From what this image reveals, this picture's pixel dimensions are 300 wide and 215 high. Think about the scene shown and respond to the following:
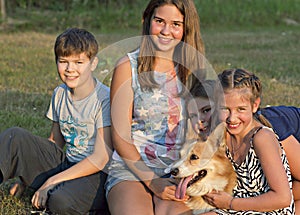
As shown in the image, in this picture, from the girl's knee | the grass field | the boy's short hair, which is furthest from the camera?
the grass field

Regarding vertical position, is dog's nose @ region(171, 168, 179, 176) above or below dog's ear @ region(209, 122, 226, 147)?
below

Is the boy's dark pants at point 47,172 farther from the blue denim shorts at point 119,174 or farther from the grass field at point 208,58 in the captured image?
the grass field at point 208,58

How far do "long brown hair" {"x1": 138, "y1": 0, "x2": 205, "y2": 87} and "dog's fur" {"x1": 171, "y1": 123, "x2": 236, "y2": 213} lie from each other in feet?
1.95

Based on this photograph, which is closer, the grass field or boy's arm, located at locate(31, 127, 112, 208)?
boy's arm, located at locate(31, 127, 112, 208)

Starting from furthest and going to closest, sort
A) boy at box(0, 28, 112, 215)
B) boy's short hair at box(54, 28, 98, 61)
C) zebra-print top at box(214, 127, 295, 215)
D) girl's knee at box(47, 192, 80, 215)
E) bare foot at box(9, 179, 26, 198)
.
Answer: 1. bare foot at box(9, 179, 26, 198)
2. boy's short hair at box(54, 28, 98, 61)
3. boy at box(0, 28, 112, 215)
4. girl's knee at box(47, 192, 80, 215)
5. zebra-print top at box(214, 127, 295, 215)

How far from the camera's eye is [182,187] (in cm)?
344

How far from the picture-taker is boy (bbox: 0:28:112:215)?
3875mm

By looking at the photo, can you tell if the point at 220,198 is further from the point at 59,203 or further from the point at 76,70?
the point at 76,70

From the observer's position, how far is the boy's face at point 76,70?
4.00 metres

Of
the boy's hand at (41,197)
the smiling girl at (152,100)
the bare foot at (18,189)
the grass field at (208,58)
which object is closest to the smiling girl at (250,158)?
the smiling girl at (152,100)

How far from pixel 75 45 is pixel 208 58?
19.3 ft

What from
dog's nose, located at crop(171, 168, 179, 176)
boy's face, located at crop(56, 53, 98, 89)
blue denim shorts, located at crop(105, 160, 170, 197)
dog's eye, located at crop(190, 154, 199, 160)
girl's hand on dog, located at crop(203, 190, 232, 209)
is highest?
boy's face, located at crop(56, 53, 98, 89)

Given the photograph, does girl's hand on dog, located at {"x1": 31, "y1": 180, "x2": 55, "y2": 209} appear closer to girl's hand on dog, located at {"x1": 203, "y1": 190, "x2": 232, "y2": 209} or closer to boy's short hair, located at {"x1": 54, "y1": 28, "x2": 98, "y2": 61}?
boy's short hair, located at {"x1": 54, "y1": 28, "x2": 98, "y2": 61}

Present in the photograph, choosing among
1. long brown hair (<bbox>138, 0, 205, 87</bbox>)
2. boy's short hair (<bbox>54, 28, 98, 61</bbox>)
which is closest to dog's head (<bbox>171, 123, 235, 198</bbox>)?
long brown hair (<bbox>138, 0, 205, 87</bbox>)
